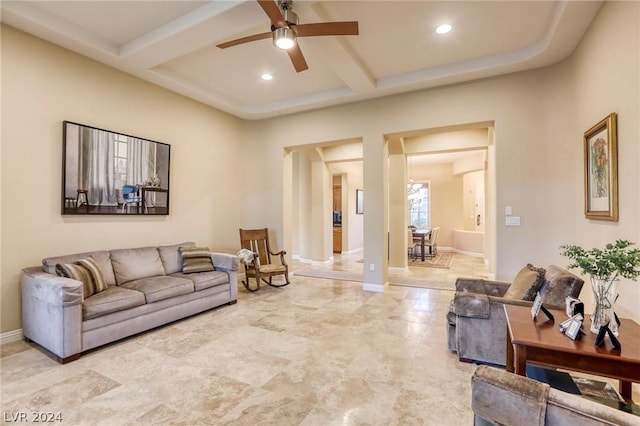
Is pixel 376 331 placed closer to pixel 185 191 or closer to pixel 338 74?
pixel 338 74

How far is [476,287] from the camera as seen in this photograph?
309 centimetres

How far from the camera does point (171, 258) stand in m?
4.12

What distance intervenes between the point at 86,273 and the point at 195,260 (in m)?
1.28

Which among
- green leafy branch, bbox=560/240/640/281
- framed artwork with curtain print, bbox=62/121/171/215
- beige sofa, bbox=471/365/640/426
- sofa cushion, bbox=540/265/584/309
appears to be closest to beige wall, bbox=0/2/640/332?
framed artwork with curtain print, bbox=62/121/171/215

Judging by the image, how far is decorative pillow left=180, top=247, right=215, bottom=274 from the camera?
4018 mm

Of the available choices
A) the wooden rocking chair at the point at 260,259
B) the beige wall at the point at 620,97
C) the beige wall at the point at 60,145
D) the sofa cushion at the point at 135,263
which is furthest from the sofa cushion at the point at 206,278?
the beige wall at the point at 620,97

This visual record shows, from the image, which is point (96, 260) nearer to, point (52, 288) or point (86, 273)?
point (86, 273)

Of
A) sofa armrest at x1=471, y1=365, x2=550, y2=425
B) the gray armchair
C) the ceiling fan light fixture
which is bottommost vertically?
the gray armchair

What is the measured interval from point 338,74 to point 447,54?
1384 millimetres

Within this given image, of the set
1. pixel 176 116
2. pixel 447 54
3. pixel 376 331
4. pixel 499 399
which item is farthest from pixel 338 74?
pixel 499 399

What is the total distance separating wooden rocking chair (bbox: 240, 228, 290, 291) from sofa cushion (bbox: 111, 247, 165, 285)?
1374 mm

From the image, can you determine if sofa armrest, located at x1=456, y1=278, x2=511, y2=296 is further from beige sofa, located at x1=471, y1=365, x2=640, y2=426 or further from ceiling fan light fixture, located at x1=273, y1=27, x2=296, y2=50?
ceiling fan light fixture, located at x1=273, y1=27, x2=296, y2=50

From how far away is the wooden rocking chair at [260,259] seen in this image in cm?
491

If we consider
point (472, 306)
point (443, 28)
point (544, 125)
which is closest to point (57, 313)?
point (472, 306)
